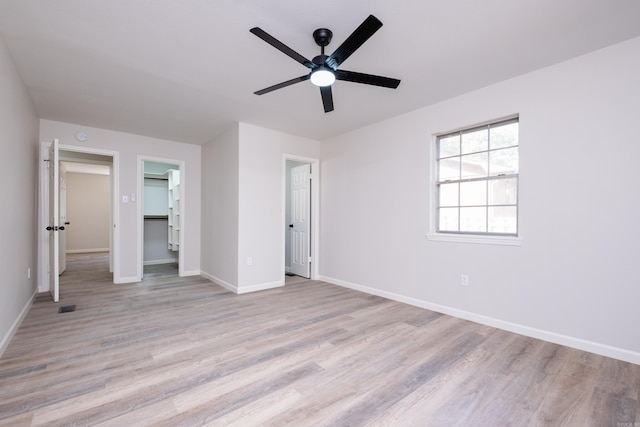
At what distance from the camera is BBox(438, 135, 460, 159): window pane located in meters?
3.47

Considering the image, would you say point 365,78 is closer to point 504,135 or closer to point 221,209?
point 504,135

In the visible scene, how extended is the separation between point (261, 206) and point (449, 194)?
2.71 m

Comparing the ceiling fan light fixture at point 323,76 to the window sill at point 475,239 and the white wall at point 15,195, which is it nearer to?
the window sill at point 475,239

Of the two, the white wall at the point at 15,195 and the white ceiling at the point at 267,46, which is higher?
the white ceiling at the point at 267,46

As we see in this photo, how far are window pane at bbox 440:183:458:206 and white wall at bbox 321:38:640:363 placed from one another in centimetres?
20

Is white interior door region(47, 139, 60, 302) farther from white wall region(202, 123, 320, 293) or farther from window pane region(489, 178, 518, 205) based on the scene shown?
window pane region(489, 178, 518, 205)

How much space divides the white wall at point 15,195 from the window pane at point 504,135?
4533mm

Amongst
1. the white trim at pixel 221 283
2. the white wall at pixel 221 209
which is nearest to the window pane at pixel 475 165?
the white wall at pixel 221 209

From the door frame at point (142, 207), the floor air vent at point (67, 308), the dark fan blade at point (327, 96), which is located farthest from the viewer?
the door frame at point (142, 207)

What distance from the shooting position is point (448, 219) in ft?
11.6

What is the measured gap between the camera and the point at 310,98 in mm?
3371

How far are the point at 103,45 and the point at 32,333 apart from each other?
108 inches

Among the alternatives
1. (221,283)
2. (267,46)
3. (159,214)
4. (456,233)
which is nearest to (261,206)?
(221,283)

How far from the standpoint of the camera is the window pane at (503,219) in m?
2.98
